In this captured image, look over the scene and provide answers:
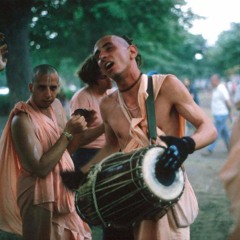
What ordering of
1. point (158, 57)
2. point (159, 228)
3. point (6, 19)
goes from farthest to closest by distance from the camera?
1. point (158, 57)
2. point (6, 19)
3. point (159, 228)

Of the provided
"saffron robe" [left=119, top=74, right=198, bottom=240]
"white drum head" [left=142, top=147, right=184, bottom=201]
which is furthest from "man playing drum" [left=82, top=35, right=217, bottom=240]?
"white drum head" [left=142, top=147, right=184, bottom=201]

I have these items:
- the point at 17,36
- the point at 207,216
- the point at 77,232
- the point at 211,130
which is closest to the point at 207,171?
the point at 207,216

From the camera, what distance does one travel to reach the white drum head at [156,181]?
2.31 m

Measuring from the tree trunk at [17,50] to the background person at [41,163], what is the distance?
4.22 m

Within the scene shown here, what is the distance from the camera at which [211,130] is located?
267 centimetres

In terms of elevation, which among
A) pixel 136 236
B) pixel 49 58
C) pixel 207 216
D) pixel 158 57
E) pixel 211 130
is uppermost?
pixel 211 130

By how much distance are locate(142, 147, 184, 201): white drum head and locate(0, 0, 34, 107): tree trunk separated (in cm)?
545

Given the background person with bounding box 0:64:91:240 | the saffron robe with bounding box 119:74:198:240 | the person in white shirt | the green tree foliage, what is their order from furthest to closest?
the person in white shirt
the green tree foliage
the background person with bounding box 0:64:91:240
the saffron robe with bounding box 119:74:198:240

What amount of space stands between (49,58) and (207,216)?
11.7m

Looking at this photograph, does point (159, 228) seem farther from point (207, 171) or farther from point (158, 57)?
point (158, 57)

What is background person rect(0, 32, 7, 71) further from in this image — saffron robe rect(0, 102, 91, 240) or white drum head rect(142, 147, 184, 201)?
white drum head rect(142, 147, 184, 201)

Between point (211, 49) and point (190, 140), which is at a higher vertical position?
point (190, 140)

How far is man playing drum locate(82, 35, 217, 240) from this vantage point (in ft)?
8.68

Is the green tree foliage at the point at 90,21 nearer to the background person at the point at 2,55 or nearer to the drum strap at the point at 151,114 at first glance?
the background person at the point at 2,55
